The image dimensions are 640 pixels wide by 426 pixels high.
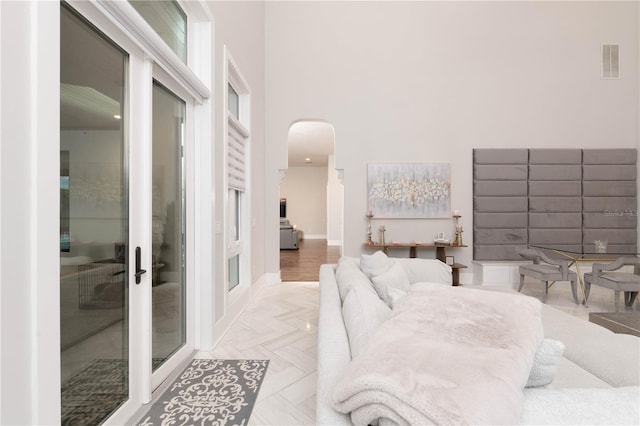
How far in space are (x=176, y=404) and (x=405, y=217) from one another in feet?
13.2

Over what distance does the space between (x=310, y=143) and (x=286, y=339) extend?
6424 mm

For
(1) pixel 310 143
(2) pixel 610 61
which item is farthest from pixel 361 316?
(1) pixel 310 143

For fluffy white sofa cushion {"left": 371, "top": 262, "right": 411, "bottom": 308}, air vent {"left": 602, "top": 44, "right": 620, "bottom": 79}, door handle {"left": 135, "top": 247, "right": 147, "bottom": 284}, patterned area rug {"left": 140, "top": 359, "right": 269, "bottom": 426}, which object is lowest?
patterned area rug {"left": 140, "top": 359, "right": 269, "bottom": 426}

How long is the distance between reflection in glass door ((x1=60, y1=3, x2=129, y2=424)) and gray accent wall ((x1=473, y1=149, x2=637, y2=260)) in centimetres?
489

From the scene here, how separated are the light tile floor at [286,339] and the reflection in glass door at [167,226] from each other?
400mm

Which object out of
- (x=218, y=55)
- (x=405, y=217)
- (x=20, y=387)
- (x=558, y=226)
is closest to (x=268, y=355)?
(x=20, y=387)

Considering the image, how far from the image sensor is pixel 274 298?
4066 millimetres

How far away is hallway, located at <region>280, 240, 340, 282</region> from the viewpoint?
212 inches

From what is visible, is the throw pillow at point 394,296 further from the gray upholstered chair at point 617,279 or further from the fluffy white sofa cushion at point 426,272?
the gray upholstered chair at point 617,279

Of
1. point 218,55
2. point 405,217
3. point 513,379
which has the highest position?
point 218,55

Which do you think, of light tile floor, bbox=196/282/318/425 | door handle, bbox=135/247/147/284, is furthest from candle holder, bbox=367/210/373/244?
door handle, bbox=135/247/147/284

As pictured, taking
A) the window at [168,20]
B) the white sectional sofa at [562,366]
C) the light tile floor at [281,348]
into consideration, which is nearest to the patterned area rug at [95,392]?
the light tile floor at [281,348]

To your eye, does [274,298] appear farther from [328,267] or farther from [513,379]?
[513,379]

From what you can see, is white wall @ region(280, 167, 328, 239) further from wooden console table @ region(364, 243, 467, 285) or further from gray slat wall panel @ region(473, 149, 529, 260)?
gray slat wall panel @ region(473, 149, 529, 260)
